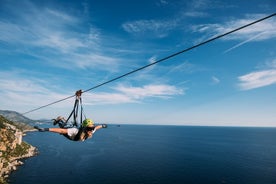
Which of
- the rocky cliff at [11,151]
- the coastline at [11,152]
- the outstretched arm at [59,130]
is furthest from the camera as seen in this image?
the rocky cliff at [11,151]

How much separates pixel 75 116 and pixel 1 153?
356 ft

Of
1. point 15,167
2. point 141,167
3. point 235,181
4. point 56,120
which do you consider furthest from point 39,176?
point 56,120

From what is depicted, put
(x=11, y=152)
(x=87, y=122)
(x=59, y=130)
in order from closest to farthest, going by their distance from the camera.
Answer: (x=59, y=130) → (x=87, y=122) → (x=11, y=152)

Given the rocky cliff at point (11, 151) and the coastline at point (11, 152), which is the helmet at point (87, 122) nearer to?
the coastline at point (11, 152)

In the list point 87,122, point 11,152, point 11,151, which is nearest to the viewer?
point 87,122

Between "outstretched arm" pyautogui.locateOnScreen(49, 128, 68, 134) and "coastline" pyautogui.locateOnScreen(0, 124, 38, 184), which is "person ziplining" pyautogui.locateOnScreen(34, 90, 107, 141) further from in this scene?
"coastline" pyautogui.locateOnScreen(0, 124, 38, 184)

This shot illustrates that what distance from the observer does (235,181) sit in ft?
267

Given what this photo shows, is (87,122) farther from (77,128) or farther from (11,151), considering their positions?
(11,151)

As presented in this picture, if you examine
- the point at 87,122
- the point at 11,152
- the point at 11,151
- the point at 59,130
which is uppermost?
the point at 87,122

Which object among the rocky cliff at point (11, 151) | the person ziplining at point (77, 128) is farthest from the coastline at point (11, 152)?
the person ziplining at point (77, 128)

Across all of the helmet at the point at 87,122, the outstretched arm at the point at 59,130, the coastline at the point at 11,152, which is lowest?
the coastline at the point at 11,152

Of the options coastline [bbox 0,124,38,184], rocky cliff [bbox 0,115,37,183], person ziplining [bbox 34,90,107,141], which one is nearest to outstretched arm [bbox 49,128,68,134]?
person ziplining [bbox 34,90,107,141]

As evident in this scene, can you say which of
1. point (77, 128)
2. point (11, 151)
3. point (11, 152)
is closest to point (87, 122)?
point (77, 128)

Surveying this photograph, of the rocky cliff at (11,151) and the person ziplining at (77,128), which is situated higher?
the person ziplining at (77,128)
